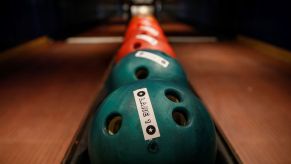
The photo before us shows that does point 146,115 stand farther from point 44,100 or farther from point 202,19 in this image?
point 202,19

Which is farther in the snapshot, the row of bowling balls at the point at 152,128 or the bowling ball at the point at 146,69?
the bowling ball at the point at 146,69

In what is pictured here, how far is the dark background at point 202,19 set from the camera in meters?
5.10

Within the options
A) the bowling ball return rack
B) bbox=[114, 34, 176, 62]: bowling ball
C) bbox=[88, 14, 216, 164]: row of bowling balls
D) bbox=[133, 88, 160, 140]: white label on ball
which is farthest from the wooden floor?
bbox=[133, 88, 160, 140]: white label on ball

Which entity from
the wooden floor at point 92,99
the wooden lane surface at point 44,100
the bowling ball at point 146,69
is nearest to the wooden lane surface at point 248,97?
the wooden floor at point 92,99

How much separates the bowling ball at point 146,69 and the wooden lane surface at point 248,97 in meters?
0.63

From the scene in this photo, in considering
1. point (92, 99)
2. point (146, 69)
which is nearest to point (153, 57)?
point (146, 69)

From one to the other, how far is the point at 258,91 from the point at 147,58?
172cm

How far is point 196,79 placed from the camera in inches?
143

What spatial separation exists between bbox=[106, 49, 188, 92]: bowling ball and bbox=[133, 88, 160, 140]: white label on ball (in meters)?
0.56

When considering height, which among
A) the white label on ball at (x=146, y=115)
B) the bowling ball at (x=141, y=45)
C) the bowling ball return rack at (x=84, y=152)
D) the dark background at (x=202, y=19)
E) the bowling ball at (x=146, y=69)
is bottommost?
the dark background at (x=202, y=19)

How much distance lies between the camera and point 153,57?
203cm

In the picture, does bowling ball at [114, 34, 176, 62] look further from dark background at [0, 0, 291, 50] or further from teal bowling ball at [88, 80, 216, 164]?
dark background at [0, 0, 291, 50]

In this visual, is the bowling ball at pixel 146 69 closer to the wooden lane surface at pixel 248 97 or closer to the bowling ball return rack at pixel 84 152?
the bowling ball return rack at pixel 84 152

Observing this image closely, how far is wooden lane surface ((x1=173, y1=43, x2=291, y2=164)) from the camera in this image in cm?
208
